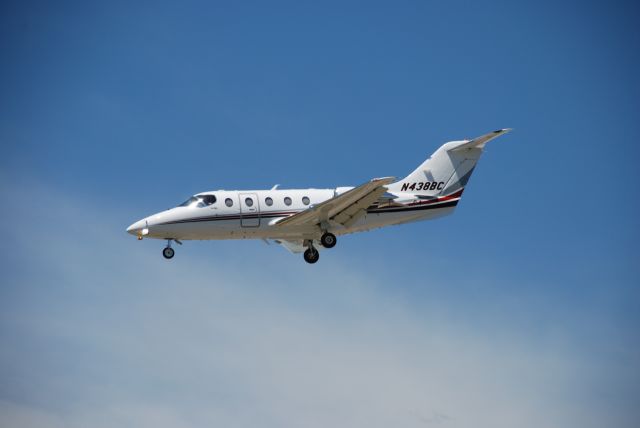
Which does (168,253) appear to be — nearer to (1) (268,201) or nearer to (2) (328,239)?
(1) (268,201)

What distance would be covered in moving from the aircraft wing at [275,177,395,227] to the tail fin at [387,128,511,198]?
2775mm

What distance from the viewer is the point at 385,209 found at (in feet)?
110

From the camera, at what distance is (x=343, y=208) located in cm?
3228

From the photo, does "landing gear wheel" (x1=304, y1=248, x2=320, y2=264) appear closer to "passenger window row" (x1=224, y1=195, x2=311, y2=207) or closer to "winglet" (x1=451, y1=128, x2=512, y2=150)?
"passenger window row" (x1=224, y1=195, x2=311, y2=207)

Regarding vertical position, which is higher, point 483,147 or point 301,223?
point 483,147

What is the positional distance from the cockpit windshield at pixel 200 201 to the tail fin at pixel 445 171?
811cm

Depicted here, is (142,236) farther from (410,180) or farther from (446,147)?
(446,147)

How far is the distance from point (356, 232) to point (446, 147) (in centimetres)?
578

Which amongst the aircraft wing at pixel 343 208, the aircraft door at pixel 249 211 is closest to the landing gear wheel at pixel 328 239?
the aircraft wing at pixel 343 208

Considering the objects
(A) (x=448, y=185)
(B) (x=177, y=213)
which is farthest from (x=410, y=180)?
(B) (x=177, y=213)

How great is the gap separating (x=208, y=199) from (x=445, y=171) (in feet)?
35.3

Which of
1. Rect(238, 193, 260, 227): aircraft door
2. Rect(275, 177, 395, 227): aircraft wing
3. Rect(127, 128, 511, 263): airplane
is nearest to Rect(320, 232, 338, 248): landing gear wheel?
Rect(127, 128, 511, 263): airplane

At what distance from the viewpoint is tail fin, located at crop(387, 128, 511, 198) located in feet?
113

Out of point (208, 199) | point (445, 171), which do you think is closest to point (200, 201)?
point (208, 199)
